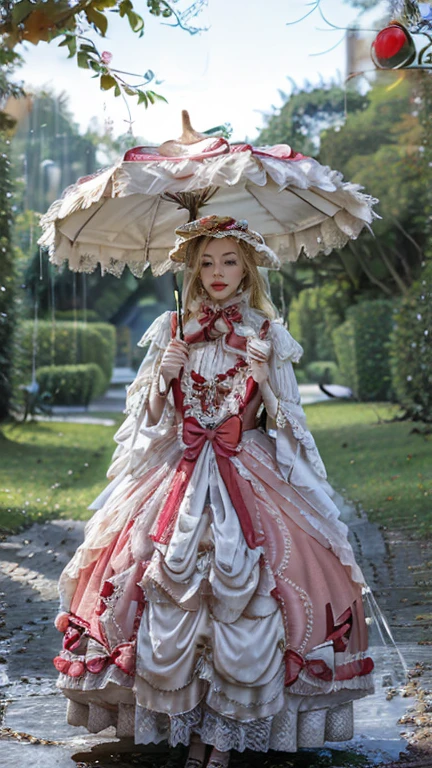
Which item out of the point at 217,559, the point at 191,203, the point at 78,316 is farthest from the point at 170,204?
the point at 78,316

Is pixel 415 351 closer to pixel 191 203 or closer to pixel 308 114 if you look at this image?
pixel 308 114

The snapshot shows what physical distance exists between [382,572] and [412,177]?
565 cm

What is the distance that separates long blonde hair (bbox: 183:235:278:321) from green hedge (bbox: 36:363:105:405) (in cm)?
775

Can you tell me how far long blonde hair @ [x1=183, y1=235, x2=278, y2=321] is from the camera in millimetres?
3643

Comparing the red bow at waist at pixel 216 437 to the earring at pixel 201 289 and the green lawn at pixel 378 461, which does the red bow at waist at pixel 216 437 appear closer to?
the earring at pixel 201 289

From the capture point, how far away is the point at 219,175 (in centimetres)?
316

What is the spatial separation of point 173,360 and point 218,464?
0.44m

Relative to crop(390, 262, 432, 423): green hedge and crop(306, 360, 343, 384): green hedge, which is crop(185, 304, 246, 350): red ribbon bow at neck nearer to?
crop(390, 262, 432, 423): green hedge

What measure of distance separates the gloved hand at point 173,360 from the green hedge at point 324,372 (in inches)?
318

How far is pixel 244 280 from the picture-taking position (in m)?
3.74

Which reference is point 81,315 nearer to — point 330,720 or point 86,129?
point 86,129

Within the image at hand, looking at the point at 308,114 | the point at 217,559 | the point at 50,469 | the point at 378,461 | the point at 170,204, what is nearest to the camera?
the point at 217,559

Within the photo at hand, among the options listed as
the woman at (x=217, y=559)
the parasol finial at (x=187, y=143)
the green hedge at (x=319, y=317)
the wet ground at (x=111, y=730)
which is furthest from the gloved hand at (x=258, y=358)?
the green hedge at (x=319, y=317)

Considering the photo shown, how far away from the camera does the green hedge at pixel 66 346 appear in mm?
10742
